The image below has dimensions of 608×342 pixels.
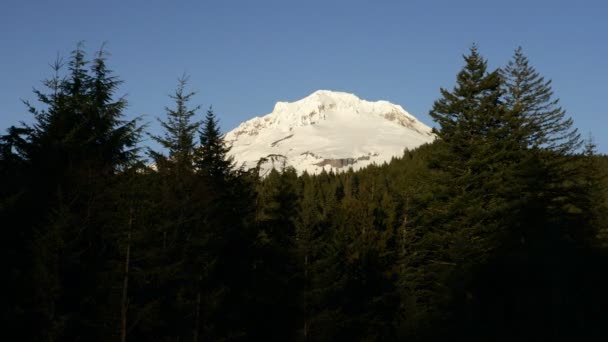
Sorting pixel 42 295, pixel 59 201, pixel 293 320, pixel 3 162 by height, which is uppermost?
pixel 3 162

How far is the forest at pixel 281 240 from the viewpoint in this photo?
13516mm

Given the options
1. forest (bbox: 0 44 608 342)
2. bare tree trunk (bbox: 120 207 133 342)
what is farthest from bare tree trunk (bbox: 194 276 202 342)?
bare tree trunk (bbox: 120 207 133 342)

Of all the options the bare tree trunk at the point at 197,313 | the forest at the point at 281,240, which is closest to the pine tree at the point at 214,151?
the forest at the point at 281,240

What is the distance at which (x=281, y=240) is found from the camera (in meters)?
26.2

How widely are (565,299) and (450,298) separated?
29.5ft

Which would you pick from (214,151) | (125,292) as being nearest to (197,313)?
(125,292)

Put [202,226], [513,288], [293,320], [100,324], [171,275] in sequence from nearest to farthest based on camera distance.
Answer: [100,324]
[171,275]
[202,226]
[513,288]
[293,320]

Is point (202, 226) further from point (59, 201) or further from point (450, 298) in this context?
point (450, 298)

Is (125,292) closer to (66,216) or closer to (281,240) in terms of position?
(66,216)

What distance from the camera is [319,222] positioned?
28.5 metres

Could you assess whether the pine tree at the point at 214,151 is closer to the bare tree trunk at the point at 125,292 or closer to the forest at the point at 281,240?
the forest at the point at 281,240

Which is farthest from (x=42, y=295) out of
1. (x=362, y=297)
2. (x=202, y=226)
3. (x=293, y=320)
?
(x=362, y=297)

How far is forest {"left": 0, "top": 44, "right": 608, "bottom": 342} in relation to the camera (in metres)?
13.5

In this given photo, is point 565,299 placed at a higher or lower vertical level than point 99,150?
lower
